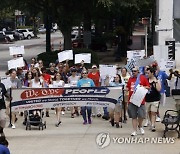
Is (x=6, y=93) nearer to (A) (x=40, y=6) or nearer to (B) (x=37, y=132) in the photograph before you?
(B) (x=37, y=132)

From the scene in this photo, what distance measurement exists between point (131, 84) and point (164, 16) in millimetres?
14956

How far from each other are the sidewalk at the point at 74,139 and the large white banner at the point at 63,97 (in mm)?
665

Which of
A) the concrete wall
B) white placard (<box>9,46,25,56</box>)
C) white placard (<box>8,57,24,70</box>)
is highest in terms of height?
the concrete wall

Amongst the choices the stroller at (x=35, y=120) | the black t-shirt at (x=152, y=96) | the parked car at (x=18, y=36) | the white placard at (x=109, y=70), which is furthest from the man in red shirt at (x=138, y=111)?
the parked car at (x=18, y=36)

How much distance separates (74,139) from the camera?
12.6 meters

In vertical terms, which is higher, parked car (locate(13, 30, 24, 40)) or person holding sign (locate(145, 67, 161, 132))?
parked car (locate(13, 30, 24, 40))

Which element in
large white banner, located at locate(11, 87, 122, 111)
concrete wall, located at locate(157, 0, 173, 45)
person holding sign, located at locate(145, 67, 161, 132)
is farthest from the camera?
concrete wall, located at locate(157, 0, 173, 45)

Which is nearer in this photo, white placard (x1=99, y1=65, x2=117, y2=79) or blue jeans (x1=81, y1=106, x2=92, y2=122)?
blue jeans (x1=81, y1=106, x2=92, y2=122)

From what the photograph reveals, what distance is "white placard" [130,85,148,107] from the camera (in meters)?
12.6

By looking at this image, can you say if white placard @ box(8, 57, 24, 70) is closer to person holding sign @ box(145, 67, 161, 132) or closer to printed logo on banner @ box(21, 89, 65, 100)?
printed logo on banner @ box(21, 89, 65, 100)

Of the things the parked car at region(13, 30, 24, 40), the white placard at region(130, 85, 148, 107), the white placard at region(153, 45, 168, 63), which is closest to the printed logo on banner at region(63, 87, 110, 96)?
the white placard at region(130, 85, 148, 107)

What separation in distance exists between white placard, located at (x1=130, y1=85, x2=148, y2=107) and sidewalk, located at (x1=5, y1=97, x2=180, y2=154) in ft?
2.88

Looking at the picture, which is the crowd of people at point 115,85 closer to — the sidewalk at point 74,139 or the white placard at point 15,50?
the sidewalk at point 74,139

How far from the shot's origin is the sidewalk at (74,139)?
37.6 ft
